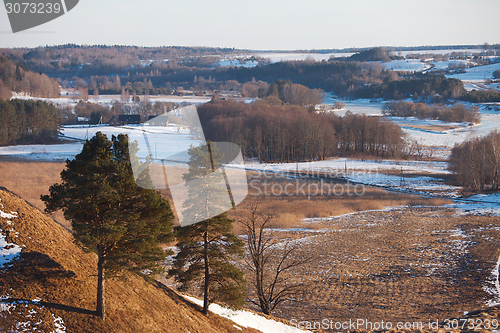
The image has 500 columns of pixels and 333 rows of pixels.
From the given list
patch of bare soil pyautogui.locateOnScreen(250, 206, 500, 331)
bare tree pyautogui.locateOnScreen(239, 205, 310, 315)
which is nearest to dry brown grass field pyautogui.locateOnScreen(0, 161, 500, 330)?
patch of bare soil pyautogui.locateOnScreen(250, 206, 500, 331)

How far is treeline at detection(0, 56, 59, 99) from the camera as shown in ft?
321

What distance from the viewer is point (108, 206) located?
9211mm

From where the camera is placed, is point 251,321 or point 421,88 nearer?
point 251,321

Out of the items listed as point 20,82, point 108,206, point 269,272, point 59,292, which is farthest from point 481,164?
point 20,82

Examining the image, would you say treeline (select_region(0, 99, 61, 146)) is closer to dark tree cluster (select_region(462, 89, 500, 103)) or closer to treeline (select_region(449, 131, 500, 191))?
treeline (select_region(449, 131, 500, 191))

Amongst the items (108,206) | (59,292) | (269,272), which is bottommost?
(269,272)

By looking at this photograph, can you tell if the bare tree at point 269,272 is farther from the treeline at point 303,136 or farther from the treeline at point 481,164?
the treeline at point 303,136

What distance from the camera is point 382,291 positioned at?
60.1 feet

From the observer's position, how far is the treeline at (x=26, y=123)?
63.9 meters

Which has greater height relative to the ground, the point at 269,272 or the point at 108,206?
the point at 108,206

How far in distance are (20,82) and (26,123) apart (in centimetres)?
5201

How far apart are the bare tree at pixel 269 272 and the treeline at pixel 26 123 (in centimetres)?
5882

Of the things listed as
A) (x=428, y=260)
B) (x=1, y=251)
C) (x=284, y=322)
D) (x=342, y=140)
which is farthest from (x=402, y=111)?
(x=1, y=251)

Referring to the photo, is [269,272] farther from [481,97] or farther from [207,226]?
[481,97]
